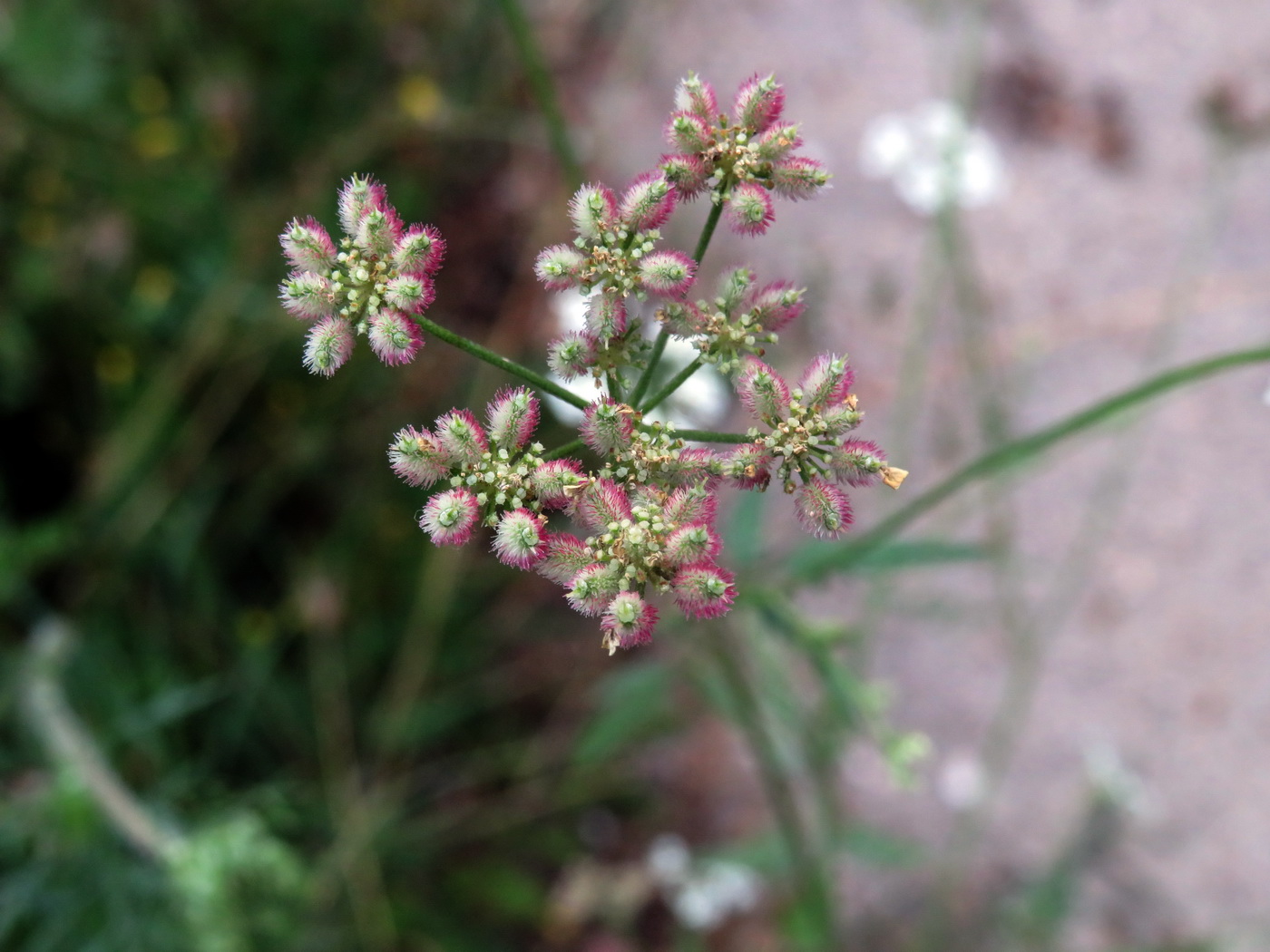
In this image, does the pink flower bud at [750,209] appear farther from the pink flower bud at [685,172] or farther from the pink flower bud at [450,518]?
the pink flower bud at [450,518]

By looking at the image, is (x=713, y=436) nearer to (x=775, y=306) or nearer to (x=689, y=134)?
(x=775, y=306)

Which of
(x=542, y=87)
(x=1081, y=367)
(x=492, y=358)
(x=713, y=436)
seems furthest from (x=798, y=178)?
(x=1081, y=367)

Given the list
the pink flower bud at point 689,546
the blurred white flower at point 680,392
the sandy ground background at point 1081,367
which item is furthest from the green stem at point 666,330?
the sandy ground background at point 1081,367

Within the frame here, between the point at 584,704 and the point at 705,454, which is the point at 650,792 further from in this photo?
the point at 705,454

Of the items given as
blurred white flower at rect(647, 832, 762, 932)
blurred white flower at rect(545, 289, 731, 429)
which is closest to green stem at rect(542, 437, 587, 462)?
blurred white flower at rect(545, 289, 731, 429)

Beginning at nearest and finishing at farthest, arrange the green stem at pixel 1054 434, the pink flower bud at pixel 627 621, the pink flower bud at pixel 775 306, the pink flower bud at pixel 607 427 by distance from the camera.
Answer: the pink flower bud at pixel 627 621 < the pink flower bud at pixel 607 427 < the pink flower bud at pixel 775 306 < the green stem at pixel 1054 434
